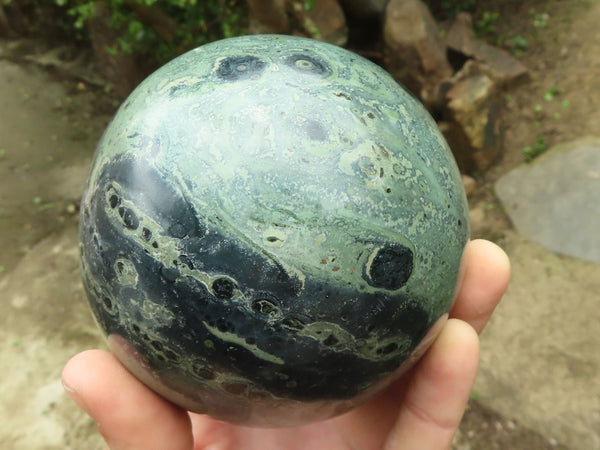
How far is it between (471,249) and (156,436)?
0.98 m

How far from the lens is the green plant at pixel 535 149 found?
13.1ft

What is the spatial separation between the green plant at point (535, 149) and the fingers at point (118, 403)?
10.9ft

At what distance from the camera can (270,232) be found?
1.07 meters

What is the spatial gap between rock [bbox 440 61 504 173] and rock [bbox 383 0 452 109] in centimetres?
18

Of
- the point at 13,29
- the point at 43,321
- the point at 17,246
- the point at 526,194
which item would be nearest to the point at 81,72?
the point at 13,29

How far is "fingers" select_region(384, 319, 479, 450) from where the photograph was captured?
56.5 inches

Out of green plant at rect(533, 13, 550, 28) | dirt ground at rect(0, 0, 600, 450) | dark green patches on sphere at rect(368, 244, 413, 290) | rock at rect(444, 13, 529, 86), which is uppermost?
dark green patches on sphere at rect(368, 244, 413, 290)

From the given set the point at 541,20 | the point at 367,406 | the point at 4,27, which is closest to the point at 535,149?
the point at 541,20

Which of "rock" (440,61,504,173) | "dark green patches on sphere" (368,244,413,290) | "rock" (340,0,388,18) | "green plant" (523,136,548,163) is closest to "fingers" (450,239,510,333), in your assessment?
"dark green patches on sphere" (368,244,413,290)

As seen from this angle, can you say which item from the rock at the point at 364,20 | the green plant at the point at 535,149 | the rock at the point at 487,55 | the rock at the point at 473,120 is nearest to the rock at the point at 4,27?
the rock at the point at 364,20

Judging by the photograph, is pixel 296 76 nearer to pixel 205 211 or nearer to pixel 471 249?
pixel 205 211

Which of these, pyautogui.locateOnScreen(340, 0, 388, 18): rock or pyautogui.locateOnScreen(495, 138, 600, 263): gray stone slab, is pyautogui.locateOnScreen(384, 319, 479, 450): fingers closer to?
pyautogui.locateOnScreen(495, 138, 600, 263): gray stone slab

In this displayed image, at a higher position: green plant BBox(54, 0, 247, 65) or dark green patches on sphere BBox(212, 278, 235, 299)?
dark green patches on sphere BBox(212, 278, 235, 299)

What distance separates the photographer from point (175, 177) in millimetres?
1117
